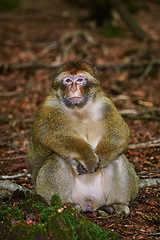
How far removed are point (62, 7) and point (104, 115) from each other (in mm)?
18508

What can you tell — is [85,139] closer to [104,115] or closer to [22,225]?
[104,115]

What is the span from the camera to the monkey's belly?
5547mm

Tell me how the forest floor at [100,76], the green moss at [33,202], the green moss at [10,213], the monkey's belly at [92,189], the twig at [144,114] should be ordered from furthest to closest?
the twig at [144,114], the forest floor at [100,76], the monkey's belly at [92,189], the green moss at [33,202], the green moss at [10,213]

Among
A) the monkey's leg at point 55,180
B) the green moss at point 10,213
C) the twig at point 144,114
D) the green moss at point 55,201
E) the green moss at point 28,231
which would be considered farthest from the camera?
the twig at point 144,114

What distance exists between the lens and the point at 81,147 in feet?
17.3

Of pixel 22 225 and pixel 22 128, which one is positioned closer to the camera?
pixel 22 225

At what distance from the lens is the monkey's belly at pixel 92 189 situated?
555 cm

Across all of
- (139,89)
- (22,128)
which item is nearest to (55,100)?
(22,128)

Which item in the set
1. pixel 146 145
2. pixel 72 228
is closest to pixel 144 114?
pixel 146 145

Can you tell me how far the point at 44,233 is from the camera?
4.11 metres

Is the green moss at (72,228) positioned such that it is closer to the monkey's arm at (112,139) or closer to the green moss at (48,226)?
the green moss at (48,226)

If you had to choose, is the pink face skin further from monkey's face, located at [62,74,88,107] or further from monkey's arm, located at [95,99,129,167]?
monkey's arm, located at [95,99,129,167]

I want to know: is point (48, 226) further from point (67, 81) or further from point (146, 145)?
point (146, 145)

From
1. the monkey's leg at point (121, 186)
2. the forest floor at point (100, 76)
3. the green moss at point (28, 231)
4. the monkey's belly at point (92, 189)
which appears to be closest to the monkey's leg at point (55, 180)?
the monkey's belly at point (92, 189)
